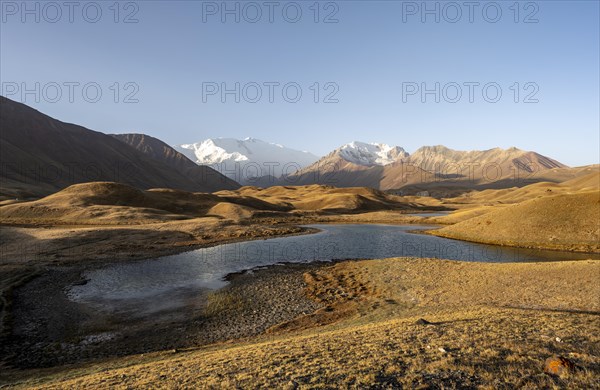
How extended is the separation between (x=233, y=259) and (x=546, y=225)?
5711cm

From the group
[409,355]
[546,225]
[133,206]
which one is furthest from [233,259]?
[133,206]

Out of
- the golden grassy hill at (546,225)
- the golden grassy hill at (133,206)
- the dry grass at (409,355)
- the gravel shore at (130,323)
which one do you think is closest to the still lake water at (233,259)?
the gravel shore at (130,323)

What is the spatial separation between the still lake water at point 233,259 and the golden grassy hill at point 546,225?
3.85m

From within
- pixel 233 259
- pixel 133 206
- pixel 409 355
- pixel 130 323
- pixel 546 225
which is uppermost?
pixel 133 206

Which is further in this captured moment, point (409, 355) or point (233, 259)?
point (233, 259)

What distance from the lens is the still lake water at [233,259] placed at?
1313 inches

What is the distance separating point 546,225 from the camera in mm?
63344

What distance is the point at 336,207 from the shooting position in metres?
151

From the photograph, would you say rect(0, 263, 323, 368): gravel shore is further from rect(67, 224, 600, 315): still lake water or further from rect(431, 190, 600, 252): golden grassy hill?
rect(431, 190, 600, 252): golden grassy hill

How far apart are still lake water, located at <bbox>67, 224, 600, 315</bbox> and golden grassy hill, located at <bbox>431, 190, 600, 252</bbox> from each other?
12.6 ft

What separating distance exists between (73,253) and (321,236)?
154 feet

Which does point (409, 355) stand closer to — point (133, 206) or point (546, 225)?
point (546, 225)

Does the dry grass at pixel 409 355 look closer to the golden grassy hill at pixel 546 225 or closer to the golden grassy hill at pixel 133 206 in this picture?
the golden grassy hill at pixel 546 225

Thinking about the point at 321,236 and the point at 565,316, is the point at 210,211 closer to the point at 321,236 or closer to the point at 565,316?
the point at 321,236
